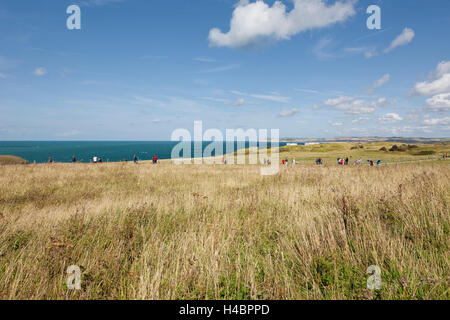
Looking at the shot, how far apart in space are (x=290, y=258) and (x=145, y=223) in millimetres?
3643

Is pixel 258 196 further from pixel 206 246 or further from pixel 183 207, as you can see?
pixel 206 246

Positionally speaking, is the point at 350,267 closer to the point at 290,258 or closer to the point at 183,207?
the point at 290,258

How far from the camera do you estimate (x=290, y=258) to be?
3.46m

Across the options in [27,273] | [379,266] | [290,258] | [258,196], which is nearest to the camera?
[27,273]

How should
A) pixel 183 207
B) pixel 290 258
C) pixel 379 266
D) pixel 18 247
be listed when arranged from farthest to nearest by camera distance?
pixel 183 207 → pixel 18 247 → pixel 290 258 → pixel 379 266

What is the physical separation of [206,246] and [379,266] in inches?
107
